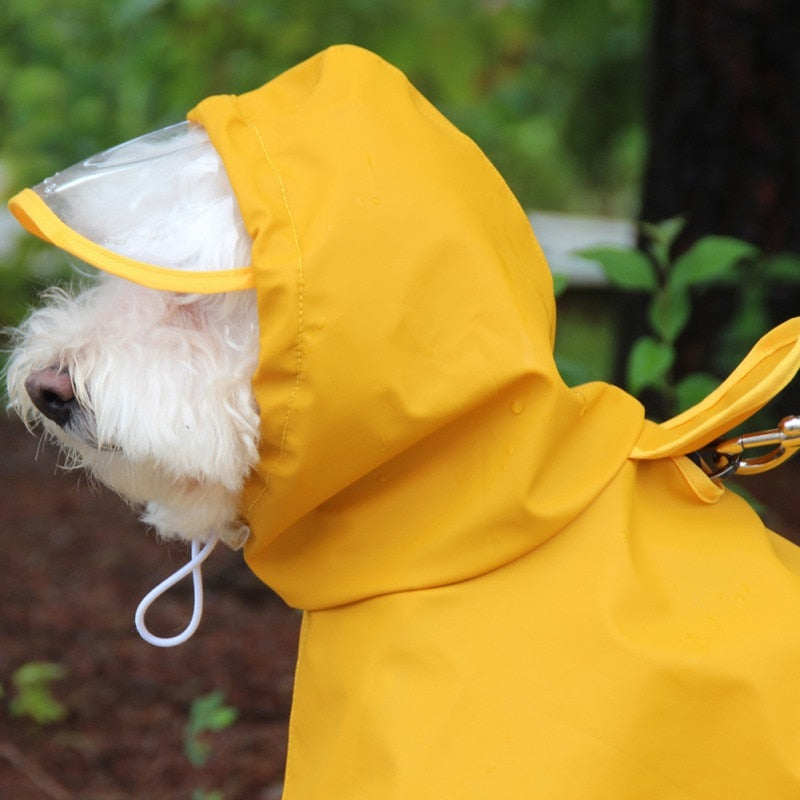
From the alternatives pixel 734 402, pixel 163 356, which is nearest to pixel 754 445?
pixel 734 402

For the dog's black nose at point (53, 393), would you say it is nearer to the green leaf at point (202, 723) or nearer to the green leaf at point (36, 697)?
the green leaf at point (202, 723)

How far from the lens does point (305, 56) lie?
3266 mm

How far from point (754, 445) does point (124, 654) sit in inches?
59.7

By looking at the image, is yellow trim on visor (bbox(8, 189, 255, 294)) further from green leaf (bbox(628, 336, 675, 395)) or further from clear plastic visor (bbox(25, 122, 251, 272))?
green leaf (bbox(628, 336, 675, 395))

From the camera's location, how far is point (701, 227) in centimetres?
274

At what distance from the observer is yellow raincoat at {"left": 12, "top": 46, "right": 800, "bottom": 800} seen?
123cm

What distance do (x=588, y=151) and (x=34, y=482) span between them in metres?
2.23

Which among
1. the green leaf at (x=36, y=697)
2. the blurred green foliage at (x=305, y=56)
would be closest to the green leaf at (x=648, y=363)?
the green leaf at (x=36, y=697)

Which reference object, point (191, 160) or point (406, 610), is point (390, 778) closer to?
point (406, 610)

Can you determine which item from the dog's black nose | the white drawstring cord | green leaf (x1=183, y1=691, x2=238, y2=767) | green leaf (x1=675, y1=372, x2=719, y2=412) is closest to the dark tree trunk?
green leaf (x1=675, y1=372, x2=719, y2=412)

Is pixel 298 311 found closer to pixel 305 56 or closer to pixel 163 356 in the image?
pixel 163 356

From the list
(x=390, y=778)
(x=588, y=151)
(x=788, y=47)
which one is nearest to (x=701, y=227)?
(x=788, y=47)

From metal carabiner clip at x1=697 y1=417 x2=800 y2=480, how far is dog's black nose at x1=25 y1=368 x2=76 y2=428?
75 cm

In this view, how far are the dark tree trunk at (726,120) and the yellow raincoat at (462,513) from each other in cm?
144
